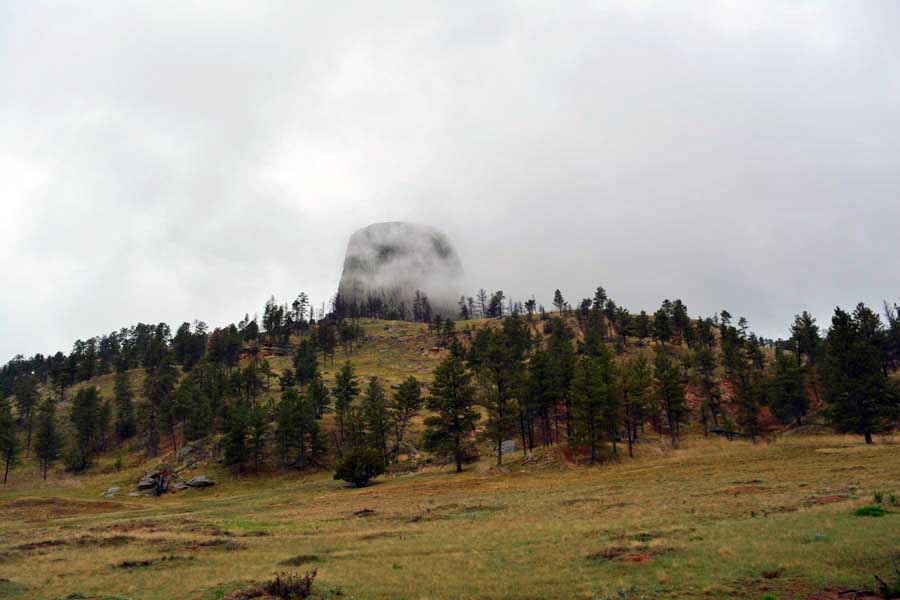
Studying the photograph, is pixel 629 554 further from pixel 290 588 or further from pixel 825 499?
pixel 825 499

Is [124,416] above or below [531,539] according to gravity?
above

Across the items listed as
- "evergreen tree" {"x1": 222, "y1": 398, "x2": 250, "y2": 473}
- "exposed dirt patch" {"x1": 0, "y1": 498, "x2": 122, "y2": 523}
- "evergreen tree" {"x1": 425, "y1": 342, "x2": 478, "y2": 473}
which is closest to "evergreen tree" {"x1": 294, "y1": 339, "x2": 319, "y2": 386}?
"evergreen tree" {"x1": 222, "y1": 398, "x2": 250, "y2": 473}

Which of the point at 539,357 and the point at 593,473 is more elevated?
the point at 539,357

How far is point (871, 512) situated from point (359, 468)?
51760 millimetres

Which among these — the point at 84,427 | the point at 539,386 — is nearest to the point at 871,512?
the point at 539,386

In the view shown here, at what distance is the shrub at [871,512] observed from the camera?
21938mm

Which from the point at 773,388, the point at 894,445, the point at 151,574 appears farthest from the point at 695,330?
the point at 151,574

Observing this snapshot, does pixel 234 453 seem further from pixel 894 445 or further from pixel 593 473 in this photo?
pixel 894 445

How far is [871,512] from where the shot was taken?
2214 cm

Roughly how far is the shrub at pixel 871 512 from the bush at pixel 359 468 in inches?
2016

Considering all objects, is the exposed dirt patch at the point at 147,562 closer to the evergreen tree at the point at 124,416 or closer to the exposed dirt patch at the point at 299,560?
the exposed dirt patch at the point at 299,560

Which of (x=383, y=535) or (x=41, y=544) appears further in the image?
(x=41, y=544)

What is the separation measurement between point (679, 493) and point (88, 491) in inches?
3327

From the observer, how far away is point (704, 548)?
1955cm
